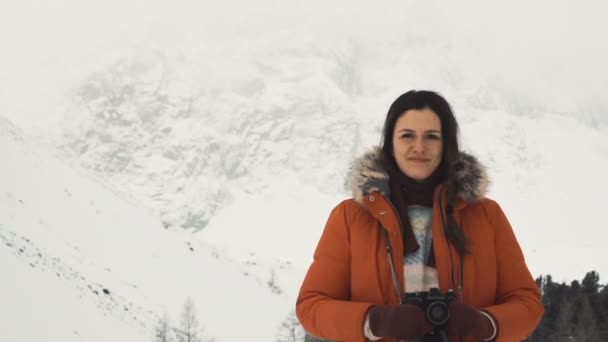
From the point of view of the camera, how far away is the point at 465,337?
327 centimetres

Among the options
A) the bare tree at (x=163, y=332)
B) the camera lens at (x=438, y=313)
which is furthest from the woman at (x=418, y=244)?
the bare tree at (x=163, y=332)

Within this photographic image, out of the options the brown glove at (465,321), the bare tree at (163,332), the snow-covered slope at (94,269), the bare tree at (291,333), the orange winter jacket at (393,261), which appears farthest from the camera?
the bare tree at (291,333)

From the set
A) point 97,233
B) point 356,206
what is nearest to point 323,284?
point 356,206

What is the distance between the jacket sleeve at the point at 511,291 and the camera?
3.24 m

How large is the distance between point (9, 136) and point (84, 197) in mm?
9569

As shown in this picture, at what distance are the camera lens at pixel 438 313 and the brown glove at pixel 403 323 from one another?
51mm

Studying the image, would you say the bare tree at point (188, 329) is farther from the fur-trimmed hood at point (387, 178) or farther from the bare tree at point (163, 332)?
the fur-trimmed hood at point (387, 178)

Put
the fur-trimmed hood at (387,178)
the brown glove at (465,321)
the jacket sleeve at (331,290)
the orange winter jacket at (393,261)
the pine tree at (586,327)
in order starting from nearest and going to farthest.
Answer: the brown glove at (465,321) → the jacket sleeve at (331,290) → the orange winter jacket at (393,261) → the fur-trimmed hood at (387,178) → the pine tree at (586,327)

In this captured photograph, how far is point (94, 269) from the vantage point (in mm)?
34312

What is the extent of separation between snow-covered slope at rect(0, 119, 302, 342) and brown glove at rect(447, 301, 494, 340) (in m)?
15.4

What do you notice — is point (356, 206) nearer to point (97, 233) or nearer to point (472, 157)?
point (472, 157)

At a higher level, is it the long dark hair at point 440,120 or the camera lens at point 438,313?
the long dark hair at point 440,120

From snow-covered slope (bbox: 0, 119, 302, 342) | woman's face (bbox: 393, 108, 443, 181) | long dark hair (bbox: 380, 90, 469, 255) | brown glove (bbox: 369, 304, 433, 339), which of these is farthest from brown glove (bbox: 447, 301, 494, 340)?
snow-covered slope (bbox: 0, 119, 302, 342)

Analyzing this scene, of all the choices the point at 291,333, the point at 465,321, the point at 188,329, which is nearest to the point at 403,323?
the point at 465,321
